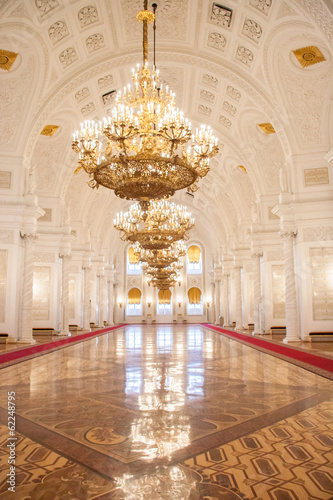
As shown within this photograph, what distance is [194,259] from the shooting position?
112 ft

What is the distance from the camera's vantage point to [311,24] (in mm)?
9094

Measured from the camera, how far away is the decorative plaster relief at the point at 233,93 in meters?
13.3

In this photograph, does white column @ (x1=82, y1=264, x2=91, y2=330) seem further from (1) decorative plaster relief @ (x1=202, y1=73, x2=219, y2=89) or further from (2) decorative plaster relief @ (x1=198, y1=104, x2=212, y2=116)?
(1) decorative plaster relief @ (x1=202, y1=73, x2=219, y2=89)

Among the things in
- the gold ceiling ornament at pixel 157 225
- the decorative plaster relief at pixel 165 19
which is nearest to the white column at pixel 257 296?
the gold ceiling ornament at pixel 157 225

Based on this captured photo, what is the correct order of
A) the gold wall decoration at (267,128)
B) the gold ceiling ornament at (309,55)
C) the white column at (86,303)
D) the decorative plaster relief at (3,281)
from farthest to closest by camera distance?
the white column at (86,303) → the gold wall decoration at (267,128) → the decorative plaster relief at (3,281) → the gold ceiling ornament at (309,55)

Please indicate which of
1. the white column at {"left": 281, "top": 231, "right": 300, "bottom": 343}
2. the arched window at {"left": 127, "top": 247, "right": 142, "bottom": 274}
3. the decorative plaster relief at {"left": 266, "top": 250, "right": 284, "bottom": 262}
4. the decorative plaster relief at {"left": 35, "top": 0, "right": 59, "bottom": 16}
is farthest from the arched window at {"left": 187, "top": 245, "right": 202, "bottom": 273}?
the decorative plaster relief at {"left": 35, "top": 0, "right": 59, "bottom": 16}

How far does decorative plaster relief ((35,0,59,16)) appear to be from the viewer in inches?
385

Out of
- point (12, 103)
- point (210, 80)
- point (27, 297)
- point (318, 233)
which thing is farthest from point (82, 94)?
point (318, 233)

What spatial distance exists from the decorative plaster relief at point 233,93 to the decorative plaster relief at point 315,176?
356 centimetres

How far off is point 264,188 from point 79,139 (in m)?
9.73

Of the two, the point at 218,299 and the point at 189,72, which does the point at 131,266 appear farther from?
the point at 189,72

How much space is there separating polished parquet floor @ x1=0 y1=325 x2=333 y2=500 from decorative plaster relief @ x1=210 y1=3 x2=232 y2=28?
978 cm

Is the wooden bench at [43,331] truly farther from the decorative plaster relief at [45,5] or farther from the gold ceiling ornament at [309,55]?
the gold ceiling ornament at [309,55]

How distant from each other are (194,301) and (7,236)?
23.5 m
